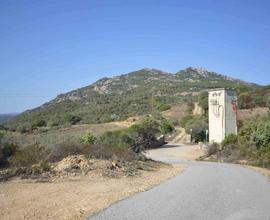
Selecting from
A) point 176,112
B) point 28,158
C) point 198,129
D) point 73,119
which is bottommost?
point 28,158

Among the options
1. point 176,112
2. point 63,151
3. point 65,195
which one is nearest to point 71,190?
point 65,195

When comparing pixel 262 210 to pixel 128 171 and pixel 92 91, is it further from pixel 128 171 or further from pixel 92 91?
pixel 92 91

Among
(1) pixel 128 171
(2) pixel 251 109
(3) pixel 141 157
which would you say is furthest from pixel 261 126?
(2) pixel 251 109

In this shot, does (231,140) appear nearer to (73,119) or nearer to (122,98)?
(73,119)

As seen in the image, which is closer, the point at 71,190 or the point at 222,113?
the point at 71,190

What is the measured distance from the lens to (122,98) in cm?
13212

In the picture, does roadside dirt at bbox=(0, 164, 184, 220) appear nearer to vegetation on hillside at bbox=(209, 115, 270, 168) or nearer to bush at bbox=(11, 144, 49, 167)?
bush at bbox=(11, 144, 49, 167)

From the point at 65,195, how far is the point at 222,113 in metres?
40.6

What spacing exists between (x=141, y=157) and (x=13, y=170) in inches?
451

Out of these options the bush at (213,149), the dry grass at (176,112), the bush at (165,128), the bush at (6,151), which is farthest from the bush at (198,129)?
the bush at (6,151)

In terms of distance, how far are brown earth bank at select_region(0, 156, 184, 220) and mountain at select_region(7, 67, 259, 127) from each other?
6504 centimetres

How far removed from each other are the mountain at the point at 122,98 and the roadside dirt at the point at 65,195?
6749 cm

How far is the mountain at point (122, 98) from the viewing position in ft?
330

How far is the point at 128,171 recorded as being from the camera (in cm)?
1984
